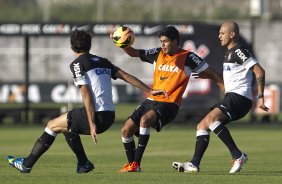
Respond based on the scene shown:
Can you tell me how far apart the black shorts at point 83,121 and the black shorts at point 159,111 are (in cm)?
114

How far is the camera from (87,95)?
49.3 feet

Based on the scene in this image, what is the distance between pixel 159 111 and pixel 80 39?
1.91m

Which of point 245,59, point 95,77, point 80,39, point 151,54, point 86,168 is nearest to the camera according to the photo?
point 80,39

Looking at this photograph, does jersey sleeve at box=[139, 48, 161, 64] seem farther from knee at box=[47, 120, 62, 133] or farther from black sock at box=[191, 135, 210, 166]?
knee at box=[47, 120, 62, 133]

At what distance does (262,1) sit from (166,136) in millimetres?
30551

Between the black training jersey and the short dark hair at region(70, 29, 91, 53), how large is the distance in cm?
14

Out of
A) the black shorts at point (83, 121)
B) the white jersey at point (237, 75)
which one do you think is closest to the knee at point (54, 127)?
the black shorts at point (83, 121)

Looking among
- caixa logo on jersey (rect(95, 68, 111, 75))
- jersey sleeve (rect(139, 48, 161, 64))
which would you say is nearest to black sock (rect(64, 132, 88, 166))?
caixa logo on jersey (rect(95, 68, 111, 75))

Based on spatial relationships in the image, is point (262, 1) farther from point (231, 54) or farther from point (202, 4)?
point (231, 54)

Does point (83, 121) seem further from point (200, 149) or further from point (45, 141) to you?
point (200, 149)

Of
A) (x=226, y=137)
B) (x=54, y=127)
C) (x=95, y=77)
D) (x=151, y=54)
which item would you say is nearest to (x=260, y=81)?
(x=226, y=137)

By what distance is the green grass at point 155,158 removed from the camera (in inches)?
583

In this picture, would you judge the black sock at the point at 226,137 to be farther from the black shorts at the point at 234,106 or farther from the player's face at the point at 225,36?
the player's face at the point at 225,36

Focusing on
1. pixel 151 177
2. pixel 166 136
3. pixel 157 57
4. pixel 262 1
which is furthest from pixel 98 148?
pixel 262 1
